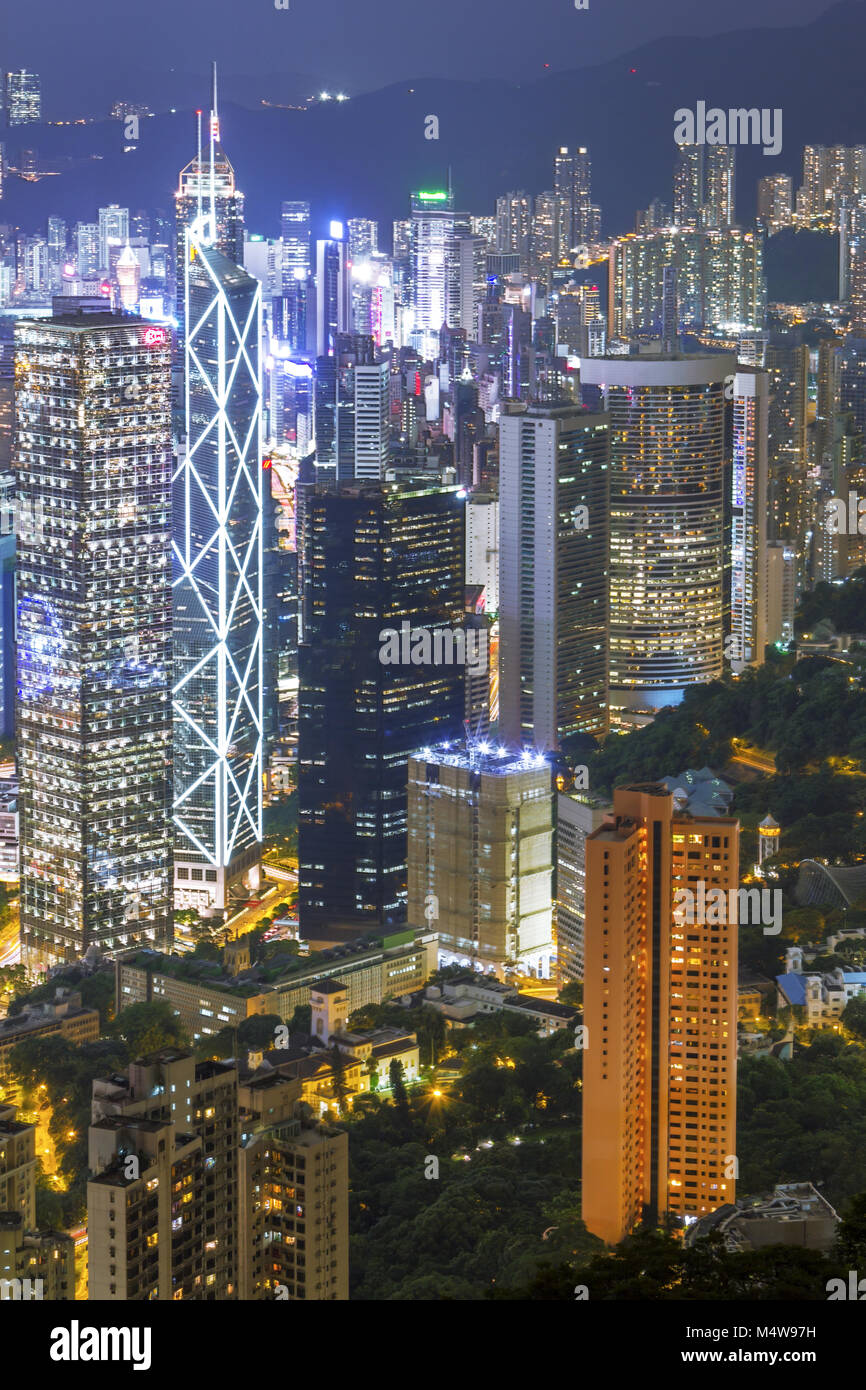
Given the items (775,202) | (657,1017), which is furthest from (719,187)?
(657,1017)

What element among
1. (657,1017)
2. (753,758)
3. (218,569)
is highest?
(218,569)

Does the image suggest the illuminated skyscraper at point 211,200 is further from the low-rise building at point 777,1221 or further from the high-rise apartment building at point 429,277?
the low-rise building at point 777,1221

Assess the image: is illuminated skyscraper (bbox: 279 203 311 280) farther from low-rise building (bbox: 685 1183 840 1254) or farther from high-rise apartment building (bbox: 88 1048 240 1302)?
high-rise apartment building (bbox: 88 1048 240 1302)

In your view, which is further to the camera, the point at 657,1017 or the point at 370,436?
the point at 370,436

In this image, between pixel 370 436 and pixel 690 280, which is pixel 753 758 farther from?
pixel 690 280

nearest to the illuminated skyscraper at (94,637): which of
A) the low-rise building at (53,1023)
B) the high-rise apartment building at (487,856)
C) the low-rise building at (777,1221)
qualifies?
the high-rise apartment building at (487,856)

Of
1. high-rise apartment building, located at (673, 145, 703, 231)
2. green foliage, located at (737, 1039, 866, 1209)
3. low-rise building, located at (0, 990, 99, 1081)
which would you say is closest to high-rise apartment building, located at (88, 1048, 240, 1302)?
green foliage, located at (737, 1039, 866, 1209)

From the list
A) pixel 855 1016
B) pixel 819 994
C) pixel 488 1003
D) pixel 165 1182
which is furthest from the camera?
pixel 488 1003
